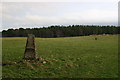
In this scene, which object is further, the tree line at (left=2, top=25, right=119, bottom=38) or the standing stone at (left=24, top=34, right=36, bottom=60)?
the tree line at (left=2, top=25, right=119, bottom=38)

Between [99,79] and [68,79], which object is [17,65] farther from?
[99,79]

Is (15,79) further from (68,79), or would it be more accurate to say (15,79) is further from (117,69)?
(117,69)

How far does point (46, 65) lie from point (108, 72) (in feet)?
15.0

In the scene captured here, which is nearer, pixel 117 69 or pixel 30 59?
pixel 117 69

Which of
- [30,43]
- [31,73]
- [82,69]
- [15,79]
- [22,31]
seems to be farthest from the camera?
[22,31]

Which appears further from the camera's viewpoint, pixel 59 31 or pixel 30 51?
pixel 59 31

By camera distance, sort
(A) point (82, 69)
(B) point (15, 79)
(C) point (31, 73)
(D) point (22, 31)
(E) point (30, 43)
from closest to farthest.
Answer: (B) point (15, 79) → (C) point (31, 73) → (A) point (82, 69) → (E) point (30, 43) → (D) point (22, 31)

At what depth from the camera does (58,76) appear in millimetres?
10797

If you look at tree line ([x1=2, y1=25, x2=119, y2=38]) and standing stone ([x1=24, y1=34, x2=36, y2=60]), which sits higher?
tree line ([x1=2, y1=25, x2=119, y2=38])

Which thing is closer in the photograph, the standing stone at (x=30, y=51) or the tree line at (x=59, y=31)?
the standing stone at (x=30, y=51)

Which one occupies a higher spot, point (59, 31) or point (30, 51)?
point (59, 31)

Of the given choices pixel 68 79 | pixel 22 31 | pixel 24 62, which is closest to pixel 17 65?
pixel 24 62

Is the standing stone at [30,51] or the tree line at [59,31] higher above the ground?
the tree line at [59,31]

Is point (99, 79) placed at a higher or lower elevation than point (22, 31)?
lower
